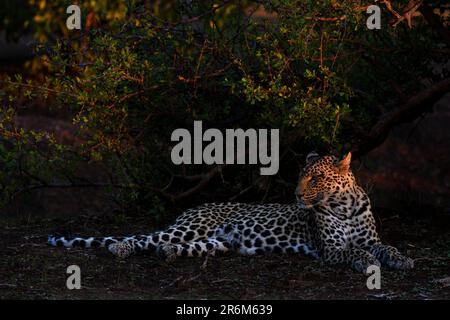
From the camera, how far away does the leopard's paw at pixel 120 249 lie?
28.9 ft

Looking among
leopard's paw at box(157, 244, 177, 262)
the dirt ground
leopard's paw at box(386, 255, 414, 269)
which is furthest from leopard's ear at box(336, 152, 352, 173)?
leopard's paw at box(157, 244, 177, 262)

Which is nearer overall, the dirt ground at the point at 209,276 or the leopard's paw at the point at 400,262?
the dirt ground at the point at 209,276

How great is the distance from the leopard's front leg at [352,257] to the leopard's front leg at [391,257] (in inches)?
5.5

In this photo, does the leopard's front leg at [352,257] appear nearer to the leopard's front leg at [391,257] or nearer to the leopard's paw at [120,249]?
the leopard's front leg at [391,257]

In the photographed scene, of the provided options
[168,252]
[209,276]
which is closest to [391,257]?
[209,276]

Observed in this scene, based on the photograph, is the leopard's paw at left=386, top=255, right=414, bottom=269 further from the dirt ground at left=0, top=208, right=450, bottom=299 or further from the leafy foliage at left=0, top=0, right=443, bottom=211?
the leafy foliage at left=0, top=0, right=443, bottom=211

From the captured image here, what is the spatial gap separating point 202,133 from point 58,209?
501 cm

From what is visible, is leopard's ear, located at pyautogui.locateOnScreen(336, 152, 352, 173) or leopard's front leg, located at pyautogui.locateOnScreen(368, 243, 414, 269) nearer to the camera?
leopard's front leg, located at pyautogui.locateOnScreen(368, 243, 414, 269)

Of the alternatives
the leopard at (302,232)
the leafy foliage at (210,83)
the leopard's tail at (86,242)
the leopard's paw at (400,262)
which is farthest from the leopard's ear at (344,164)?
the leopard's tail at (86,242)

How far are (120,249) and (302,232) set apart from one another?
1.72 metres

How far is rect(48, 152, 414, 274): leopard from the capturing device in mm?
8828

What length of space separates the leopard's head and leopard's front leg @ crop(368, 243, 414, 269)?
0.66m

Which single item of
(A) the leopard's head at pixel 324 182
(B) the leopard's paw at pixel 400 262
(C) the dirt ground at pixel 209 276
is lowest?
(C) the dirt ground at pixel 209 276

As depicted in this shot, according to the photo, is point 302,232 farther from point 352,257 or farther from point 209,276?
point 209,276
